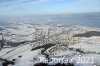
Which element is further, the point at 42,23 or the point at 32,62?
the point at 42,23

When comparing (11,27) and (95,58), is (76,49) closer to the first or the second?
(95,58)

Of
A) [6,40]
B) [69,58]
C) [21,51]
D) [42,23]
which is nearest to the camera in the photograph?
[69,58]

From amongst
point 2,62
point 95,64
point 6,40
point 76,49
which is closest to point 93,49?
point 76,49

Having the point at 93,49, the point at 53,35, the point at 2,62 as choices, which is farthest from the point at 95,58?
the point at 2,62

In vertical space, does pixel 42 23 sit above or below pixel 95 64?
above

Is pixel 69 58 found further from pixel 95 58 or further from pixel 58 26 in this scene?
pixel 58 26

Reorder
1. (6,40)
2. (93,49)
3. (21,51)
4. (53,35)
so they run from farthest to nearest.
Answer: (6,40) < (53,35) < (21,51) < (93,49)
